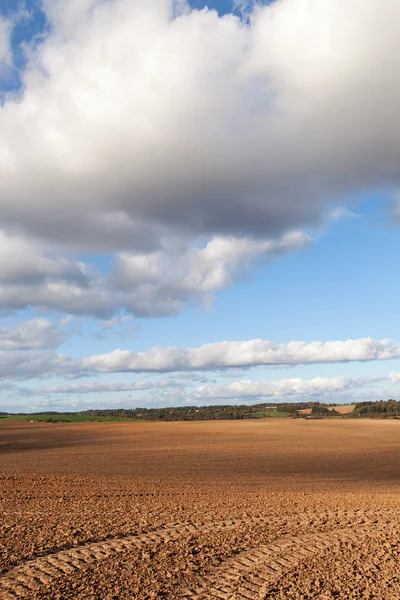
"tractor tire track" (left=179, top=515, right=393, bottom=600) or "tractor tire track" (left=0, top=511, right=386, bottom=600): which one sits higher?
"tractor tire track" (left=0, top=511, right=386, bottom=600)

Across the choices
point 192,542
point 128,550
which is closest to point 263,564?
point 192,542

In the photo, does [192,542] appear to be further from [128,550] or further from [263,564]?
[263,564]

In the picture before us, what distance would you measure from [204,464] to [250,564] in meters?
23.9

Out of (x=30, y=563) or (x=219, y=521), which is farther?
(x=219, y=521)

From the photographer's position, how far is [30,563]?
9367 millimetres

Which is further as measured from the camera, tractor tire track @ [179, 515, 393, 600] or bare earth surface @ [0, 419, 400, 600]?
bare earth surface @ [0, 419, 400, 600]

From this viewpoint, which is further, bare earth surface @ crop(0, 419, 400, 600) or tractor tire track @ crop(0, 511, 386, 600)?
bare earth surface @ crop(0, 419, 400, 600)

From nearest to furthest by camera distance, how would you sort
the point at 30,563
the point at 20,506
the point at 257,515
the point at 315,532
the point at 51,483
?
the point at 30,563 < the point at 315,532 < the point at 257,515 < the point at 20,506 < the point at 51,483

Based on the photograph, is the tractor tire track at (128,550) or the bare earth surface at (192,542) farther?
the bare earth surface at (192,542)

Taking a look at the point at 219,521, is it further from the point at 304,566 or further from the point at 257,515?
the point at 304,566

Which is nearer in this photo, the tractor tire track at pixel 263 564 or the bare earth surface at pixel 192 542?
the tractor tire track at pixel 263 564

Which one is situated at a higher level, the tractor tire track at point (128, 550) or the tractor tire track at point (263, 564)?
the tractor tire track at point (128, 550)

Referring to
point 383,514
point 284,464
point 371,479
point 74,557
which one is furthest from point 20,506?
point 284,464

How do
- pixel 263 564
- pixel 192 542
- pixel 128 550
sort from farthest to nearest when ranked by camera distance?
pixel 192 542, pixel 128 550, pixel 263 564
